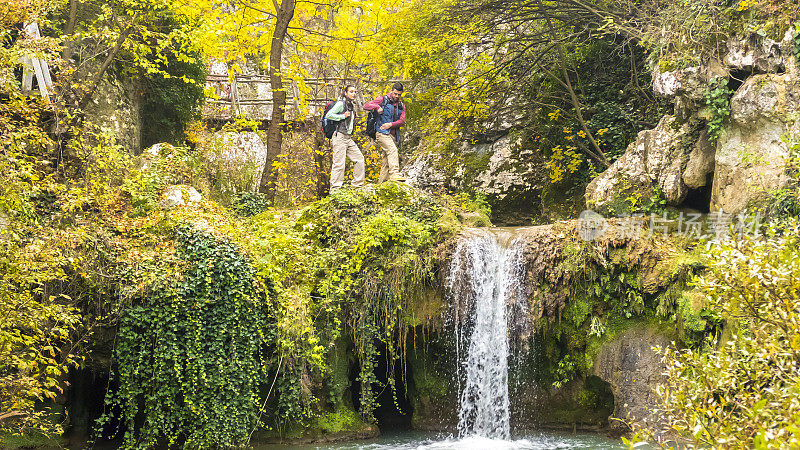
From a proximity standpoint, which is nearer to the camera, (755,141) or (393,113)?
(755,141)

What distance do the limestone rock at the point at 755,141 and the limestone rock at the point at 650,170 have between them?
0.84 m

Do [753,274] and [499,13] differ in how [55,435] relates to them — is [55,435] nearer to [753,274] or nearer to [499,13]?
[753,274]

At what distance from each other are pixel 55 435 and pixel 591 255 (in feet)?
26.1

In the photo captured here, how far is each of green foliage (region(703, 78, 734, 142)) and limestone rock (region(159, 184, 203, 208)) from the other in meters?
7.76

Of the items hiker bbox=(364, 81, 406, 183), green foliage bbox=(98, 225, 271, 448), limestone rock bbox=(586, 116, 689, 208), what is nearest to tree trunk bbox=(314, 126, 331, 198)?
hiker bbox=(364, 81, 406, 183)

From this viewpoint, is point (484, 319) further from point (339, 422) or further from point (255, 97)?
point (255, 97)

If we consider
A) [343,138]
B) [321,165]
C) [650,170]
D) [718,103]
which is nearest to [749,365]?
[718,103]

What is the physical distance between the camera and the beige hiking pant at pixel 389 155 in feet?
41.1

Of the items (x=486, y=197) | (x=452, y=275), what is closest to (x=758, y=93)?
(x=452, y=275)

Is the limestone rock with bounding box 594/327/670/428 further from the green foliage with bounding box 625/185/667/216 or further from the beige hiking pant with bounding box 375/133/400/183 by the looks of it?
the beige hiking pant with bounding box 375/133/400/183

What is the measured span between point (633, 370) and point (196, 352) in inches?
243

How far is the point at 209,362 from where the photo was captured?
952 cm

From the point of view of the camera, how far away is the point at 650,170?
1152 centimetres

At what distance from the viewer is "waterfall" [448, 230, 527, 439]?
35.5ft
